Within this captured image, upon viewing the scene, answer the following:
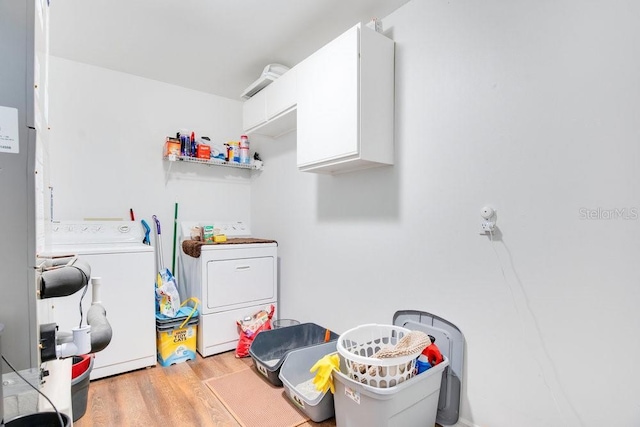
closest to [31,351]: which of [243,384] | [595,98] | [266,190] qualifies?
[243,384]

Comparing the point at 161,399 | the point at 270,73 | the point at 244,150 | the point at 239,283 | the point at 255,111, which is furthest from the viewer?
the point at 244,150

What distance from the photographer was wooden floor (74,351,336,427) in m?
1.70

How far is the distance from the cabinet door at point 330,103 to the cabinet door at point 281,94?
0.32 feet

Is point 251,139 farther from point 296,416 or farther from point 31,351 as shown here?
point 31,351

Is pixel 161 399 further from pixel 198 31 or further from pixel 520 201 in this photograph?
pixel 198 31

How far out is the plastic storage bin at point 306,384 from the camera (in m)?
1.69

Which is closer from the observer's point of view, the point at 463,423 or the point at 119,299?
the point at 463,423

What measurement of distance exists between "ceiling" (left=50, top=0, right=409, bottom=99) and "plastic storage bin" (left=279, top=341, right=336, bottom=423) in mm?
2117

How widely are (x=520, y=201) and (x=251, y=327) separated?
209cm

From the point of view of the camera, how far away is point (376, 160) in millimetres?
1863

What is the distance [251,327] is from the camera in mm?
2566

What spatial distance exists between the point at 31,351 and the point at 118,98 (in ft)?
8.82

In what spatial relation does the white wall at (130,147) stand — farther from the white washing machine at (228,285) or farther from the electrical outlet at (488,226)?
the electrical outlet at (488,226)

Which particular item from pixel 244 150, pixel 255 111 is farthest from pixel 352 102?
pixel 244 150
